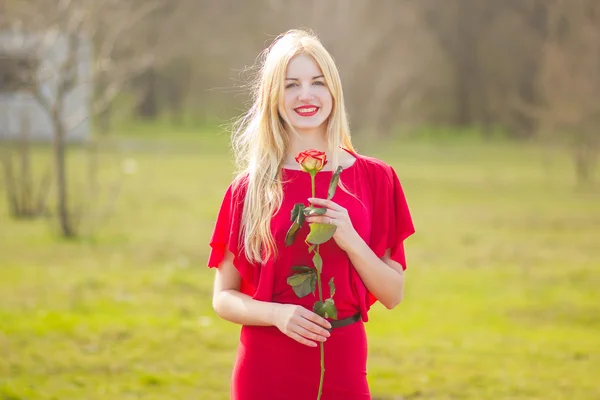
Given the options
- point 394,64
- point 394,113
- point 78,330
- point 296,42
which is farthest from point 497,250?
point 394,113

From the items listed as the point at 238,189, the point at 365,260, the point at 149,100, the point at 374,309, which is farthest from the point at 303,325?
the point at 149,100

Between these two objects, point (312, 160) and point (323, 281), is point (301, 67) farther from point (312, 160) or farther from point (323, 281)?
point (323, 281)

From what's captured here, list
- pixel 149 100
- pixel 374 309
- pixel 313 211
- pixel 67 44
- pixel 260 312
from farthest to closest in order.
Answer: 1. pixel 149 100
2. pixel 67 44
3. pixel 374 309
4. pixel 260 312
5. pixel 313 211

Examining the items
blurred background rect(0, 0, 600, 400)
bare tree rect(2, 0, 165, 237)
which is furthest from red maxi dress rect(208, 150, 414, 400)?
bare tree rect(2, 0, 165, 237)

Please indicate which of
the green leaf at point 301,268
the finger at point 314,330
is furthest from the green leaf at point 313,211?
the finger at point 314,330

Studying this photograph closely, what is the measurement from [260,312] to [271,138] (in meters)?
0.49

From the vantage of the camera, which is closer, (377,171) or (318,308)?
(318,308)

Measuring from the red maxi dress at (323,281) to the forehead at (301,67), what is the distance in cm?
26

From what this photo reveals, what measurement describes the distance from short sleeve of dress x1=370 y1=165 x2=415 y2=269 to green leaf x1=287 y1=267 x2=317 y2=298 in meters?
0.31

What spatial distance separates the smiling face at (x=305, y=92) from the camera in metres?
2.53

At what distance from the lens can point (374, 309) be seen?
8.63 m

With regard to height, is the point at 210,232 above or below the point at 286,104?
below

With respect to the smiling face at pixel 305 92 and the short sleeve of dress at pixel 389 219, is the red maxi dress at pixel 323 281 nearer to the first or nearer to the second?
the short sleeve of dress at pixel 389 219

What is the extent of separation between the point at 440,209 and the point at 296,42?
14.2 m
